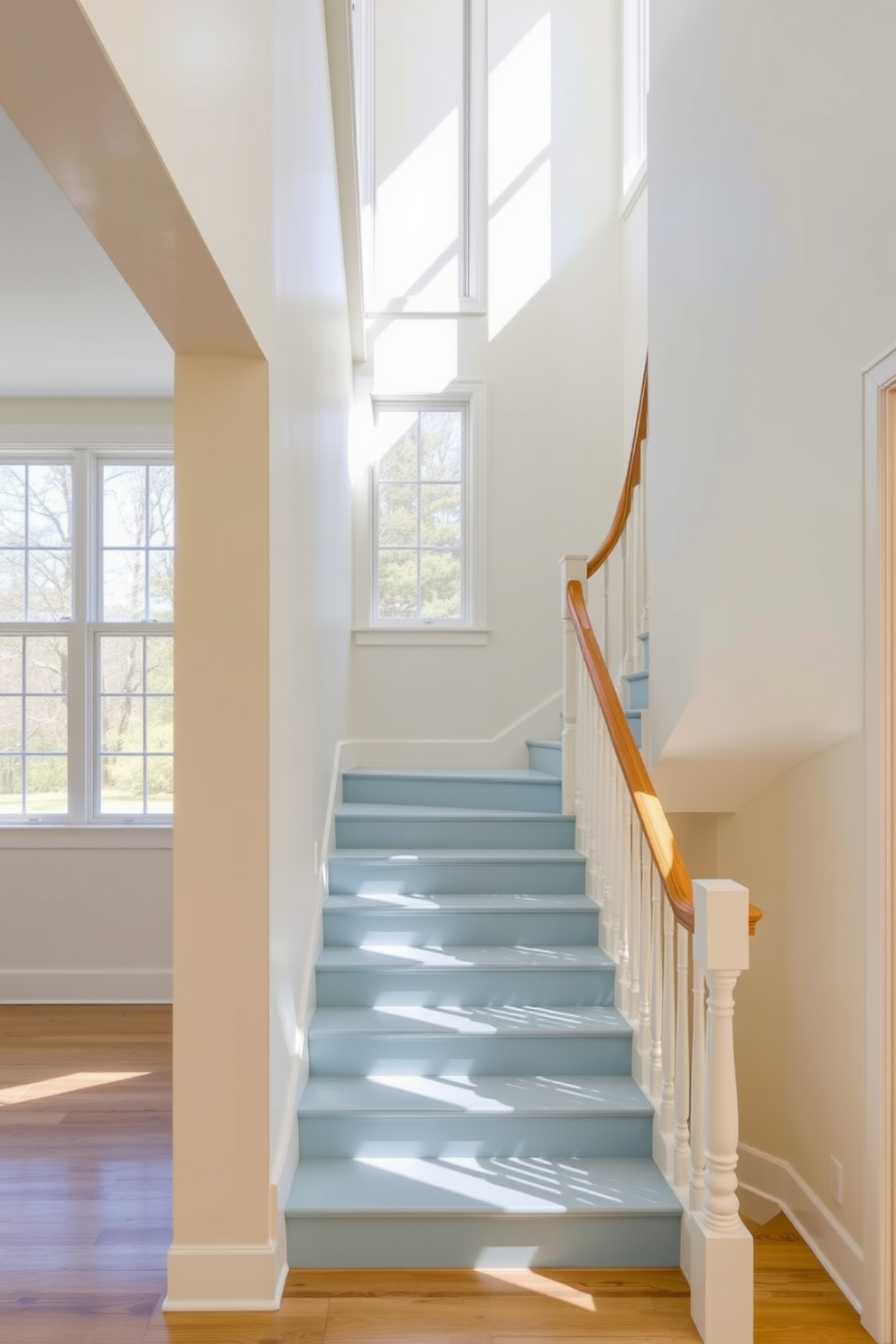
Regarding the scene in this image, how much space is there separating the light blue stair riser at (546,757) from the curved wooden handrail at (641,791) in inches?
34.3

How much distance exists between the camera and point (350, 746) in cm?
532

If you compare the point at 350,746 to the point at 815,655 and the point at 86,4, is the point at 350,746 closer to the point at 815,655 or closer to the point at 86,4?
the point at 815,655

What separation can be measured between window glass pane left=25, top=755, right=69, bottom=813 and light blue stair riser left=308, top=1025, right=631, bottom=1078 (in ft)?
8.83

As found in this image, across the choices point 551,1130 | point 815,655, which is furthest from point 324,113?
point 551,1130

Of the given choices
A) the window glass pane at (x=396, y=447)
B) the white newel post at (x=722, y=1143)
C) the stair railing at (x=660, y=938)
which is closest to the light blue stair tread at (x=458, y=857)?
the stair railing at (x=660, y=938)

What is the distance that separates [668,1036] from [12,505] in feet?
14.0

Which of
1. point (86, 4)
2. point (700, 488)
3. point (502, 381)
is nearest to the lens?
point (86, 4)

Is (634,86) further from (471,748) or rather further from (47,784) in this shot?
(47,784)

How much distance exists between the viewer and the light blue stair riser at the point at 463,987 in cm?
351

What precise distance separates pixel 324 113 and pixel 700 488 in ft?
7.29

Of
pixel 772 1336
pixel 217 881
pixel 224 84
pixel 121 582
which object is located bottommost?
pixel 772 1336

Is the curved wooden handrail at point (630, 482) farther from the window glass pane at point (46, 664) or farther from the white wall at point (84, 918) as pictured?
the window glass pane at point (46, 664)

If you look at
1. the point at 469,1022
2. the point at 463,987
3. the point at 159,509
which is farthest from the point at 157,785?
the point at 469,1022

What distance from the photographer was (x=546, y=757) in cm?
506
